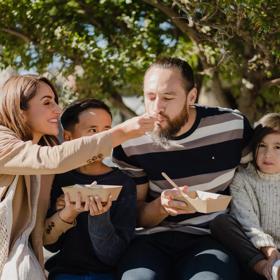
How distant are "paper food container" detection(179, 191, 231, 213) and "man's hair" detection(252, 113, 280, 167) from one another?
2.26ft

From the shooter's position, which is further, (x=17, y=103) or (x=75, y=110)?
(x=75, y=110)

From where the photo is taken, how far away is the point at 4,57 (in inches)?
230

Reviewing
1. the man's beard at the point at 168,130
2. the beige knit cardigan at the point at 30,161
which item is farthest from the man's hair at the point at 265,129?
the beige knit cardigan at the point at 30,161

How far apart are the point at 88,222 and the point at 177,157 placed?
706mm

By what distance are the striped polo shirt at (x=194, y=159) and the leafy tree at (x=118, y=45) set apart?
1135 millimetres

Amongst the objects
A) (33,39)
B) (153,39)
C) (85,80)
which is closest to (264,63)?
(153,39)

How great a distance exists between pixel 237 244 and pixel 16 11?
2813 millimetres

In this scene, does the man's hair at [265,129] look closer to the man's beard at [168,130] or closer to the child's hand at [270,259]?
the man's beard at [168,130]

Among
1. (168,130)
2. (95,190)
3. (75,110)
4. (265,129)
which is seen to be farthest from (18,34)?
(95,190)

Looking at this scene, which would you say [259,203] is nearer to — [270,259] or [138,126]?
[270,259]

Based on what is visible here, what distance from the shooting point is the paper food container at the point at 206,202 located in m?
3.07

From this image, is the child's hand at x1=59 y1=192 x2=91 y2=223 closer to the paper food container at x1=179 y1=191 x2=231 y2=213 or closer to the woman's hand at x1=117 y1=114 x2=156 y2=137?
the woman's hand at x1=117 y1=114 x2=156 y2=137

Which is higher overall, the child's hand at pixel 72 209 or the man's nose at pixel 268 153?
the man's nose at pixel 268 153

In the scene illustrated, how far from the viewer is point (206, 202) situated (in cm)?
305
